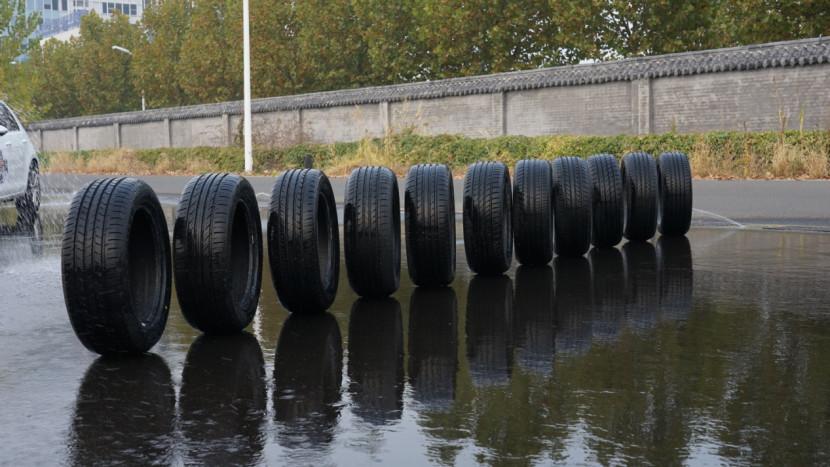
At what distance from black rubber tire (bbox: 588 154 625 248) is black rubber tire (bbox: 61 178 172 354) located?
7053 mm

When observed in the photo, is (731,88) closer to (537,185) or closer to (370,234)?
(537,185)

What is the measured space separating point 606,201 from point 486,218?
308 cm

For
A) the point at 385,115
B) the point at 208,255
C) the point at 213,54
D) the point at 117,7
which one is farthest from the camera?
the point at 117,7

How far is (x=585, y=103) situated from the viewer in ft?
112

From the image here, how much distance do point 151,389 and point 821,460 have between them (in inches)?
136

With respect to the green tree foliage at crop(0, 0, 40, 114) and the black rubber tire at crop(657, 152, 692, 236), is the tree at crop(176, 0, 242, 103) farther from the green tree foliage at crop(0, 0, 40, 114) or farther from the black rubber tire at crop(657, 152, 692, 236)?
the black rubber tire at crop(657, 152, 692, 236)

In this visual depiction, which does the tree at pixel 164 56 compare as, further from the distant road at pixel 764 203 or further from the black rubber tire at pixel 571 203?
the black rubber tire at pixel 571 203

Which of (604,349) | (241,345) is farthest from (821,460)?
(241,345)

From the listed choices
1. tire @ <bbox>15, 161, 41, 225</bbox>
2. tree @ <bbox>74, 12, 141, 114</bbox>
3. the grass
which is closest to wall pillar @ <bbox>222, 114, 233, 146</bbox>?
the grass

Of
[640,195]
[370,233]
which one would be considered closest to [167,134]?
[640,195]

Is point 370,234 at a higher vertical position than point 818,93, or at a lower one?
lower

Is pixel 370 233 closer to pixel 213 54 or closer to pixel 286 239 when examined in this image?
pixel 286 239

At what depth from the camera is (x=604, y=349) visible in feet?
22.8

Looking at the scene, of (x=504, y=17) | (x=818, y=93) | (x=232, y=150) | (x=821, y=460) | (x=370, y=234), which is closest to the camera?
(x=821, y=460)
